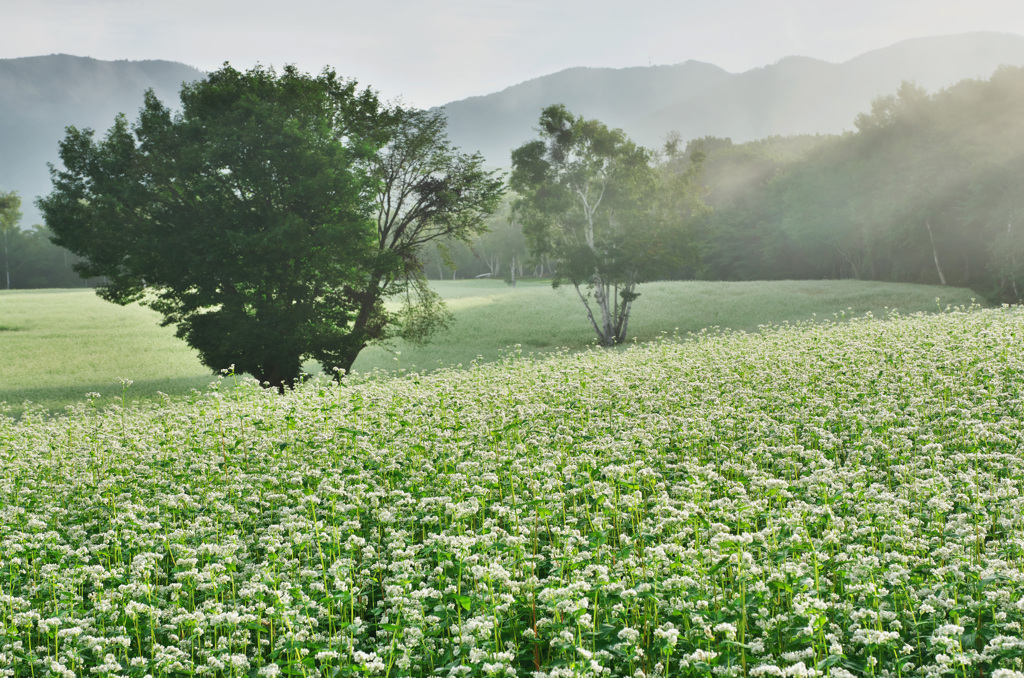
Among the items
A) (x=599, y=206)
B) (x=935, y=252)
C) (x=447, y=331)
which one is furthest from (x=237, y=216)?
(x=935, y=252)

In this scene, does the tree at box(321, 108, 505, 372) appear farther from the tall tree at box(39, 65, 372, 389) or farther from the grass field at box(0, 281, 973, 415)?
the tall tree at box(39, 65, 372, 389)

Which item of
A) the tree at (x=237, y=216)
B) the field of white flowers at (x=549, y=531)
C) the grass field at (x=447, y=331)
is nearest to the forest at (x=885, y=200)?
the grass field at (x=447, y=331)

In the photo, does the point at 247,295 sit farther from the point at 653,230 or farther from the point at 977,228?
the point at 977,228

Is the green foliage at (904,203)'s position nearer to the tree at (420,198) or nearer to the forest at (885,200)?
the forest at (885,200)

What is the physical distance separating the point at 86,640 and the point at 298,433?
20.1 ft

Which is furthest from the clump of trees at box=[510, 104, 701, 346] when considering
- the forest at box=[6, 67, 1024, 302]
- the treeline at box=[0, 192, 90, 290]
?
the treeline at box=[0, 192, 90, 290]

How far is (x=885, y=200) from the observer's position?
54.0m

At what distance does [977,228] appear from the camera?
50.7 metres

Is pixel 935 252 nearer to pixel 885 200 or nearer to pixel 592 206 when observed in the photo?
pixel 885 200

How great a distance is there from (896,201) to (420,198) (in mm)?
41605

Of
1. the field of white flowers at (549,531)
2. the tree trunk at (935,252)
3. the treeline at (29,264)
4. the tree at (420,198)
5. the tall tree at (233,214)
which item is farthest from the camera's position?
the treeline at (29,264)

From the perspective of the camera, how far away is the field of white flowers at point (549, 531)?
4859 mm

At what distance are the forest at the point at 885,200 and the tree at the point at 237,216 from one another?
289 inches

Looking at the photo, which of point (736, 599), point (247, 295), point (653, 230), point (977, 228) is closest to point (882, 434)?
point (736, 599)
